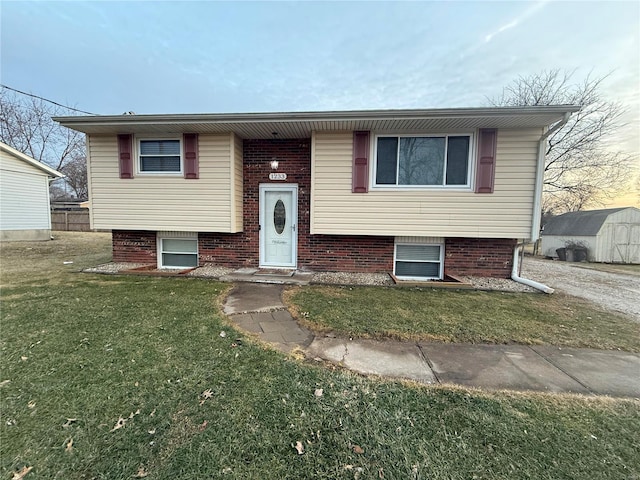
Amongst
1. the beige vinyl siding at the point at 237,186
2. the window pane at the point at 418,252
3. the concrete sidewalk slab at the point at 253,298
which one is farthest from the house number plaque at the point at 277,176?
the window pane at the point at 418,252

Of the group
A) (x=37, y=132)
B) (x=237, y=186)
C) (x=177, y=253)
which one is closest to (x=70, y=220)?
(x=37, y=132)

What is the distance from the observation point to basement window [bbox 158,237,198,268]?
740 centimetres

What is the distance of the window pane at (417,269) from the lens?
6.83m

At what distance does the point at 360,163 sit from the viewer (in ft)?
20.7

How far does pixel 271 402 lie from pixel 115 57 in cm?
2364

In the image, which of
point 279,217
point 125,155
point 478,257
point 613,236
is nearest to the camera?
point 478,257

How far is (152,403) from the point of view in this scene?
2.11m

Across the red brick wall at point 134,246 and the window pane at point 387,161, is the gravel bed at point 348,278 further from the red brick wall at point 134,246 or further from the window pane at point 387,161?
the window pane at point 387,161

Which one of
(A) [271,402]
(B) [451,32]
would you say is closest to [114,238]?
(A) [271,402]

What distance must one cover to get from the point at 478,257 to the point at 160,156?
316 inches

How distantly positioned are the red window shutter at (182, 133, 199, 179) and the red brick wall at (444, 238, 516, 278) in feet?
20.4

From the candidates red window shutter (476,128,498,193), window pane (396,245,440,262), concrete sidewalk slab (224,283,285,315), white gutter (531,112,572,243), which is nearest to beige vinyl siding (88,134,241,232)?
concrete sidewalk slab (224,283,285,315)

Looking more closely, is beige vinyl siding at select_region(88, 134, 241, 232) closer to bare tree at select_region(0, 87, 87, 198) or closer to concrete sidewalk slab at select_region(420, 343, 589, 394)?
concrete sidewalk slab at select_region(420, 343, 589, 394)

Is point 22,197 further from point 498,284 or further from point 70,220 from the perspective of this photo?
point 498,284
